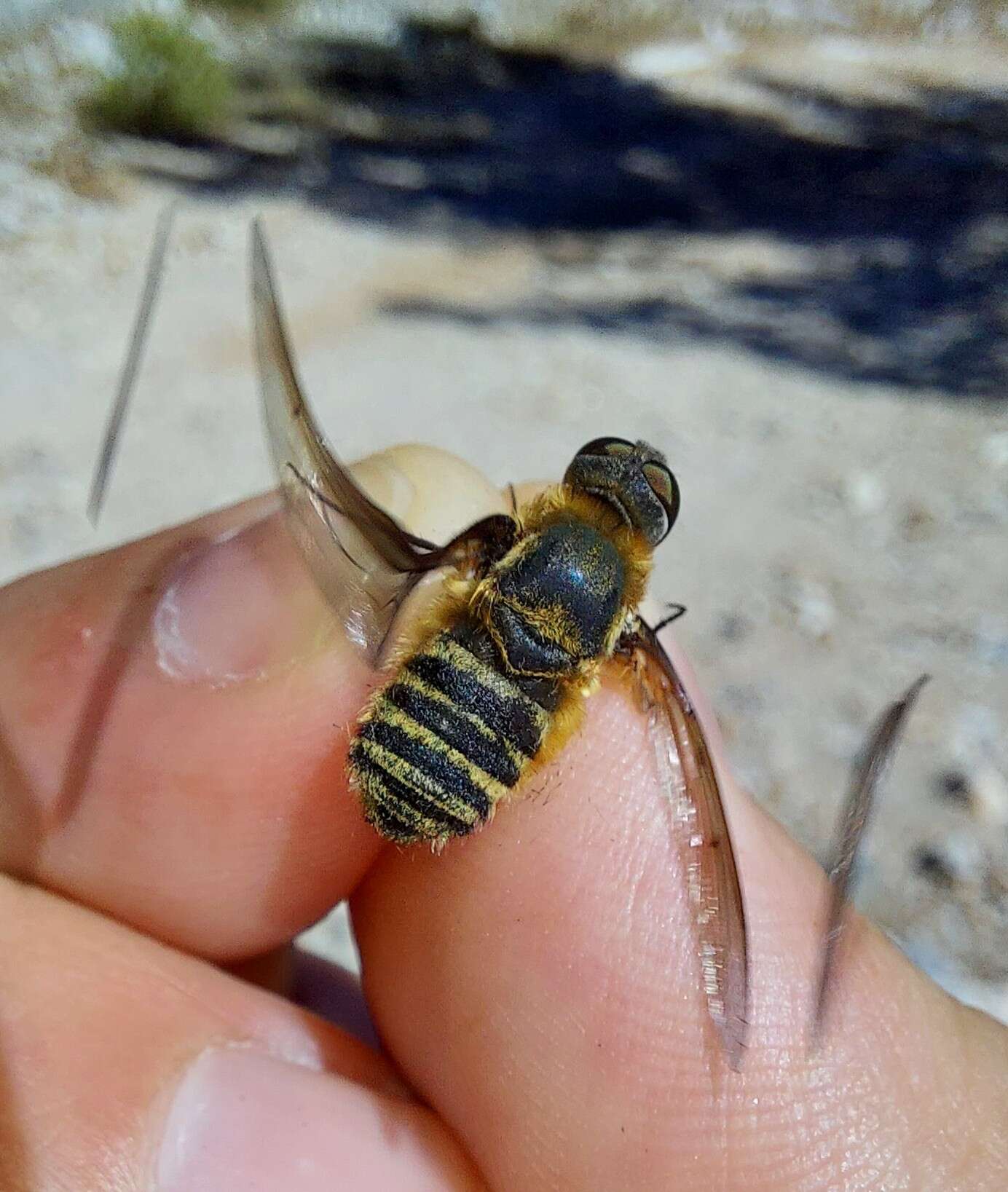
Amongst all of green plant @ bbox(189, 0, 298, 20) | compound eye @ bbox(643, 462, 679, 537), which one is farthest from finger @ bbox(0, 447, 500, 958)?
green plant @ bbox(189, 0, 298, 20)

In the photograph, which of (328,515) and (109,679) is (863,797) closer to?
(328,515)

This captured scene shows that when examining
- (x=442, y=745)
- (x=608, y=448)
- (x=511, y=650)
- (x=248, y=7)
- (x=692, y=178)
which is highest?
(x=248, y=7)

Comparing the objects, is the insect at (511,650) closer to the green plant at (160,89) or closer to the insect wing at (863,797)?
the insect wing at (863,797)

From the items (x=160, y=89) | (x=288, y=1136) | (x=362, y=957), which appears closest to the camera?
(x=288, y=1136)

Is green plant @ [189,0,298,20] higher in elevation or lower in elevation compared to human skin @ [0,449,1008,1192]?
higher

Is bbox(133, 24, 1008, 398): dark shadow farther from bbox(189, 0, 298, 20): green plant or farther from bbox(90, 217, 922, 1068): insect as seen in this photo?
bbox(90, 217, 922, 1068): insect

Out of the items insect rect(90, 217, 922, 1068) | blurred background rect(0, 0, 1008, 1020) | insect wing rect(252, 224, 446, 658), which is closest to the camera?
insect wing rect(252, 224, 446, 658)

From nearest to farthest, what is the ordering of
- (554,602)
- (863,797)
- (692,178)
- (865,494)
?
(863,797), (554,602), (865,494), (692,178)

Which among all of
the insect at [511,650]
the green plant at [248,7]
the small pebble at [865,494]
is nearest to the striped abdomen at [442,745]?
the insect at [511,650]

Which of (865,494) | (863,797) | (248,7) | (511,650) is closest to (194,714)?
(511,650)

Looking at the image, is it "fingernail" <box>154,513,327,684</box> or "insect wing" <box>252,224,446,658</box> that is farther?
"fingernail" <box>154,513,327,684</box>
